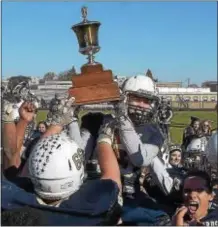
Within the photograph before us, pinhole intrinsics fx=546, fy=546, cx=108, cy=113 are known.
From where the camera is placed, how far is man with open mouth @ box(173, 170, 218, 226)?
2984 mm

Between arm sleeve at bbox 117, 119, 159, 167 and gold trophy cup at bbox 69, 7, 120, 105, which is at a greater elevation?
gold trophy cup at bbox 69, 7, 120, 105

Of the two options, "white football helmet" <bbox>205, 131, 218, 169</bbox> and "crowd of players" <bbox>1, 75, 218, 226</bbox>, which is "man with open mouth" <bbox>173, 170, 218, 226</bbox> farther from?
"white football helmet" <bbox>205, 131, 218, 169</bbox>

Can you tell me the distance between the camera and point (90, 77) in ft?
14.3

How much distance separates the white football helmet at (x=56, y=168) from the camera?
9.45 ft


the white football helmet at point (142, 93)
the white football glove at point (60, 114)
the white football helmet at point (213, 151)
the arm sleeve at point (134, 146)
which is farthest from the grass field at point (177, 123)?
the white football helmet at point (213, 151)

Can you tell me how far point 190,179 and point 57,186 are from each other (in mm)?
815

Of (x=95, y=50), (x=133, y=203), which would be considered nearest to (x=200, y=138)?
(x=95, y=50)

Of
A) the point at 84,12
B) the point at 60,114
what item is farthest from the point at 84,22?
the point at 60,114

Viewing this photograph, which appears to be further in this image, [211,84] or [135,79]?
[211,84]

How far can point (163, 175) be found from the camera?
11.4 feet

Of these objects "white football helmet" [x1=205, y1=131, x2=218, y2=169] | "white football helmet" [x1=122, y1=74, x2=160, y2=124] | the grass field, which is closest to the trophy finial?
"white football helmet" [x1=122, y1=74, x2=160, y2=124]

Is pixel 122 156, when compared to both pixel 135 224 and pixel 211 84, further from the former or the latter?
pixel 211 84

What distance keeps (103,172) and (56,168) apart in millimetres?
440

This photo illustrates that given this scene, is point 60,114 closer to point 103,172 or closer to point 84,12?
point 103,172
